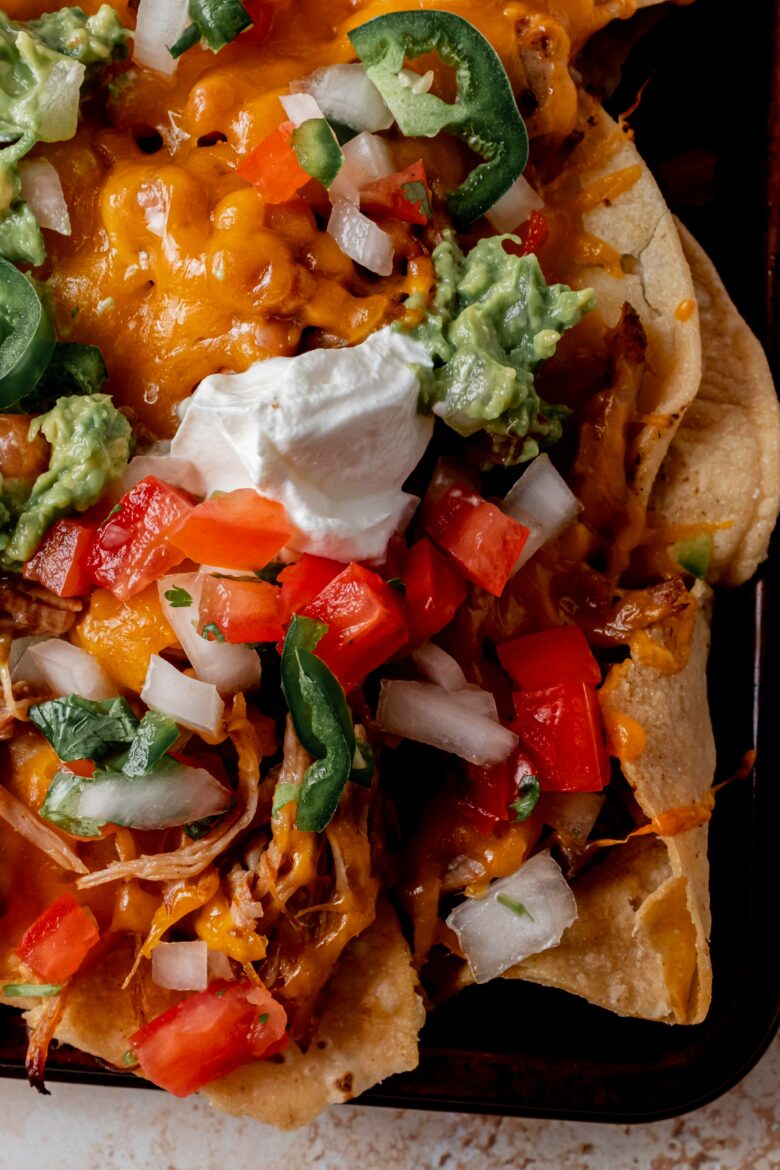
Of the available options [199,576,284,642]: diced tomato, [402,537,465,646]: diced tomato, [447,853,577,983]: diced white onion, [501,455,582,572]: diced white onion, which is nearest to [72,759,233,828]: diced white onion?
[199,576,284,642]: diced tomato

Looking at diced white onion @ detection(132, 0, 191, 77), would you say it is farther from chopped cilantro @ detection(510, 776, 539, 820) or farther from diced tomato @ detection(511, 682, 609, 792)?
chopped cilantro @ detection(510, 776, 539, 820)

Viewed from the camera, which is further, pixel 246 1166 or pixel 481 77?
pixel 246 1166

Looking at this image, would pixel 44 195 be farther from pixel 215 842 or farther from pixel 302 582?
pixel 215 842

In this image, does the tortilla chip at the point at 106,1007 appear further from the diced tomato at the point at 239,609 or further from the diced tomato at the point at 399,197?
the diced tomato at the point at 399,197

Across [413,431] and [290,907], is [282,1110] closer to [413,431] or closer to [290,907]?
[290,907]

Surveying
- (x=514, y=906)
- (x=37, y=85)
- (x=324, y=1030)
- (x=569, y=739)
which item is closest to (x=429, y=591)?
(x=569, y=739)

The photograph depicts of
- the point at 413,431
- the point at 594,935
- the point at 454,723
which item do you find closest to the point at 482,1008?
the point at 594,935
